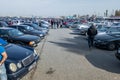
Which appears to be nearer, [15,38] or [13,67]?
[13,67]

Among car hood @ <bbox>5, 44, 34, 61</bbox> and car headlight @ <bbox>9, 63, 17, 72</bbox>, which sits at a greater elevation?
car hood @ <bbox>5, 44, 34, 61</bbox>

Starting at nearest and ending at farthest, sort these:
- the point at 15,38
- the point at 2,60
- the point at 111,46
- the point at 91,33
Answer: the point at 2,60 < the point at 15,38 < the point at 111,46 < the point at 91,33

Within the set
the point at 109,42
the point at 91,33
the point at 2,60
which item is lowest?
the point at 109,42

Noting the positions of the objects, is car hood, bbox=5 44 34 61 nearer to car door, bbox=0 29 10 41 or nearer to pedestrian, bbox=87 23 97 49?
car door, bbox=0 29 10 41

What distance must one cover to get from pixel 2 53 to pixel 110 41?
1069cm

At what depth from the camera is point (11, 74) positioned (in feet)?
21.1

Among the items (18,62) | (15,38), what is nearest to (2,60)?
(18,62)

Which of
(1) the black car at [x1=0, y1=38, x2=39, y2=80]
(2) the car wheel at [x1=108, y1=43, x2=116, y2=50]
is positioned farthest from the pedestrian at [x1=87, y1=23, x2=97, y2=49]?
(1) the black car at [x1=0, y1=38, x2=39, y2=80]

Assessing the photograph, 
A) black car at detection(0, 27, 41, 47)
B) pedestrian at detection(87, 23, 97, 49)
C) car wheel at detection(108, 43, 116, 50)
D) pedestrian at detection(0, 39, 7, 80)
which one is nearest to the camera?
pedestrian at detection(0, 39, 7, 80)

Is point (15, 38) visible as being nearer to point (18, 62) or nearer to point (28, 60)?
point (28, 60)

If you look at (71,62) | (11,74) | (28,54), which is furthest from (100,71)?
(11,74)

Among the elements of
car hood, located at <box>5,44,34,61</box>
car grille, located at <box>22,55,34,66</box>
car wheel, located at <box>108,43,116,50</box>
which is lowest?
car wheel, located at <box>108,43,116,50</box>

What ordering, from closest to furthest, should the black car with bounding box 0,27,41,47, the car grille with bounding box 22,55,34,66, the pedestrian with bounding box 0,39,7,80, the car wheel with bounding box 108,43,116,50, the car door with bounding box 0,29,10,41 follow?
the pedestrian with bounding box 0,39,7,80 < the car grille with bounding box 22,55,34,66 < the black car with bounding box 0,27,41,47 < the car door with bounding box 0,29,10,41 < the car wheel with bounding box 108,43,116,50

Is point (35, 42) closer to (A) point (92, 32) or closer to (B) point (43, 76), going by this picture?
(A) point (92, 32)
